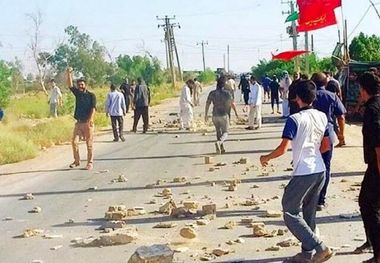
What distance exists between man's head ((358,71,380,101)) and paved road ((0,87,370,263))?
5.17 ft

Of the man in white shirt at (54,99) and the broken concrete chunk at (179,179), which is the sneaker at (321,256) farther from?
the man in white shirt at (54,99)

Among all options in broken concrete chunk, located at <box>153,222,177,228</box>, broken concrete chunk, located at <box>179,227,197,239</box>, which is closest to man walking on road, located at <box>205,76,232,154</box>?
broken concrete chunk, located at <box>153,222,177,228</box>

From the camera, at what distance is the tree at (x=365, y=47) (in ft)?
127

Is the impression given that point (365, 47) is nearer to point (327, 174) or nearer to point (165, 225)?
point (327, 174)

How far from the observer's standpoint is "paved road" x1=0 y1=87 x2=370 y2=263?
795cm

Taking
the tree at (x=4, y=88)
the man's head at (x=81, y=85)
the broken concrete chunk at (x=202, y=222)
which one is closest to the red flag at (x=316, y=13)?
the man's head at (x=81, y=85)

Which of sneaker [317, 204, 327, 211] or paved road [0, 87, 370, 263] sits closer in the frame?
paved road [0, 87, 370, 263]

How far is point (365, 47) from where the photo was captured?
39531mm

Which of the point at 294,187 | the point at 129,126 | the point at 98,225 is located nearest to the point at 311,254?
the point at 294,187

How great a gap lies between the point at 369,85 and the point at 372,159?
2.21 feet

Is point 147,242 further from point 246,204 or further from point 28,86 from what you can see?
point 28,86

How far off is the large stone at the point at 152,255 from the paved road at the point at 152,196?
41 cm

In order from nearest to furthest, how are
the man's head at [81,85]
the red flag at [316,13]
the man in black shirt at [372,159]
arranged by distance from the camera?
the man in black shirt at [372,159] < the man's head at [81,85] < the red flag at [316,13]

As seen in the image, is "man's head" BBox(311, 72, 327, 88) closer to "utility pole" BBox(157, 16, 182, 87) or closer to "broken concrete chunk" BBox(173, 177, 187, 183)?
"broken concrete chunk" BBox(173, 177, 187, 183)
